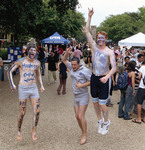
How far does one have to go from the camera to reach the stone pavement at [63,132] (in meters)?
4.69

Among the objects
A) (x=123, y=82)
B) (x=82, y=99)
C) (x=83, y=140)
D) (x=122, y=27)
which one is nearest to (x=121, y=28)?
(x=122, y=27)

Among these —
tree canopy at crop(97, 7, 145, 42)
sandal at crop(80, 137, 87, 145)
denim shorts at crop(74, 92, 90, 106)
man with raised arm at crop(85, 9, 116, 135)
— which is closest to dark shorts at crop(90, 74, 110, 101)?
man with raised arm at crop(85, 9, 116, 135)

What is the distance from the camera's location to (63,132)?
17.7 ft

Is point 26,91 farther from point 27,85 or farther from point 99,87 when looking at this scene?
point 99,87

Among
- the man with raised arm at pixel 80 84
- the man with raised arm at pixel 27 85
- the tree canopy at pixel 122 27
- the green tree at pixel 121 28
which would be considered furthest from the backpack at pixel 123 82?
the green tree at pixel 121 28

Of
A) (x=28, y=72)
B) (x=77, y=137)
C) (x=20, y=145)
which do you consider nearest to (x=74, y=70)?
(x=28, y=72)

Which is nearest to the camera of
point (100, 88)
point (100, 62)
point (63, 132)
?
point (100, 62)

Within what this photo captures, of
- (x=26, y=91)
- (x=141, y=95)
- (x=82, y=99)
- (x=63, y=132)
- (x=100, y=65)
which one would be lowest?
(x=63, y=132)

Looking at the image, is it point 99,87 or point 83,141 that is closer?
point 99,87

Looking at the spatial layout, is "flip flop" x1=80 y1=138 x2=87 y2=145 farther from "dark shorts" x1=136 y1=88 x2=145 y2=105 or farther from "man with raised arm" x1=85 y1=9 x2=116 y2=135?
"dark shorts" x1=136 y1=88 x2=145 y2=105

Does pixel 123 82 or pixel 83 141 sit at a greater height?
pixel 123 82

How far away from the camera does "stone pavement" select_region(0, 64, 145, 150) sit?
15.4 feet

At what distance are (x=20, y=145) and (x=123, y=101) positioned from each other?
3527 millimetres

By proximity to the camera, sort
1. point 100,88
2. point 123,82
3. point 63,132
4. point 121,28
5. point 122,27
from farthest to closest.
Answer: point 122,27 < point 121,28 < point 123,82 < point 63,132 < point 100,88
